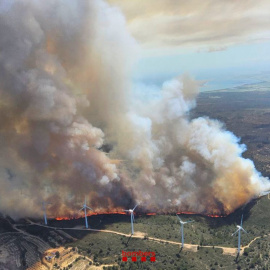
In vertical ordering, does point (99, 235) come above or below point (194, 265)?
above

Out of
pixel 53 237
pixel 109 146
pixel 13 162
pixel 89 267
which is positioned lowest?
pixel 89 267

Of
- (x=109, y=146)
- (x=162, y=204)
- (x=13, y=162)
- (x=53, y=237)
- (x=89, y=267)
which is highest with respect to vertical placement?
(x=109, y=146)

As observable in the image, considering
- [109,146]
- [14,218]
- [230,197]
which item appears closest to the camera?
[14,218]

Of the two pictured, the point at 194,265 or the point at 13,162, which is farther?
the point at 13,162

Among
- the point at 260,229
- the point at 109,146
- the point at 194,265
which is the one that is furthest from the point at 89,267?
the point at 109,146

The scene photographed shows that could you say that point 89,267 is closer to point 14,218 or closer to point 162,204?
point 14,218

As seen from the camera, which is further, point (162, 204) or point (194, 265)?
point (162, 204)

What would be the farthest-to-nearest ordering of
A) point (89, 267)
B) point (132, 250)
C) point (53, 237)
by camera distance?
point (53, 237) → point (132, 250) → point (89, 267)

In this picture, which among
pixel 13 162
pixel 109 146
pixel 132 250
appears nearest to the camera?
pixel 132 250

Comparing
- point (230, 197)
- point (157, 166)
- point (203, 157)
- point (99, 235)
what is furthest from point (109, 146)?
point (99, 235)

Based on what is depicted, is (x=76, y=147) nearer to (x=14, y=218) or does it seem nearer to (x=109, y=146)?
(x=14, y=218)
